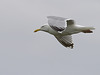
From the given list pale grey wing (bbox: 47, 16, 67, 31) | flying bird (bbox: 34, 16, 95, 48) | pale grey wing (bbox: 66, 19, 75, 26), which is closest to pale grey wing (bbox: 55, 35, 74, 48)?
flying bird (bbox: 34, 16, 95, 48)

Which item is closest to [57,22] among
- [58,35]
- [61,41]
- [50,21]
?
[50,21]

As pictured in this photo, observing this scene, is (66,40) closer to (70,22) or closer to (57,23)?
(70,22)

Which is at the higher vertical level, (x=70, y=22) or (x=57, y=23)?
(x=57, y=23)

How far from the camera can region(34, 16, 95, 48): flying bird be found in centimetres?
3397

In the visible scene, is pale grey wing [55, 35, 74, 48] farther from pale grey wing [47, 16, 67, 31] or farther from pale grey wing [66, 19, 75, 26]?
pale grey wing [47, 16, 67, 31]

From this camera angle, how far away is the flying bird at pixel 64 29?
33969 mm

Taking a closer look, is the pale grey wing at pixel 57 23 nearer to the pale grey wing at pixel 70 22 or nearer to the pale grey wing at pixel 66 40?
the pale grey wing at pixel 70 22

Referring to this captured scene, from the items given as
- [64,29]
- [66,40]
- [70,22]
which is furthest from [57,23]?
[66,40]

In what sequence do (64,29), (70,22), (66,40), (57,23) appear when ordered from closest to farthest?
(57,23) < (64,29) < (70,22) < (66,40)

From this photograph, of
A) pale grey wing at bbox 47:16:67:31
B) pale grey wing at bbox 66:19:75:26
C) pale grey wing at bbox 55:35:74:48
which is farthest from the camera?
pale grey wing at bbox 55:35:74:48

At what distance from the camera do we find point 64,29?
34656 millimetres

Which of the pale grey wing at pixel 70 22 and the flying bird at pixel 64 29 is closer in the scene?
the flying bird at pixel 64 29

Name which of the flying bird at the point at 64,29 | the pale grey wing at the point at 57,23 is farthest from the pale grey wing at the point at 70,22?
the pale grey wing at the point at 57,23

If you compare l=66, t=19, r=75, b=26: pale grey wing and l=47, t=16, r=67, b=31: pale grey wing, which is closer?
l=47, t=16, r=67, b=31: pale grey wing
